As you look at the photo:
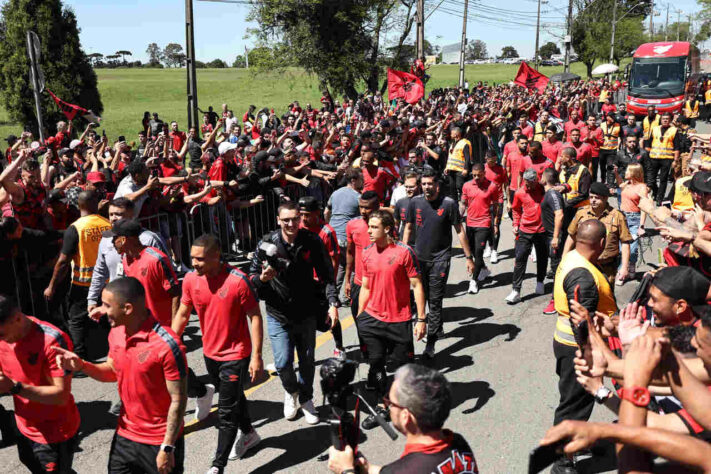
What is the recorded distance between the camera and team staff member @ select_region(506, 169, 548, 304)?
9164 millimetres

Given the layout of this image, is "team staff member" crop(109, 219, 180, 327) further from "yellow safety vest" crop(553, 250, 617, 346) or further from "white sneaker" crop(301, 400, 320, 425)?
"yellow safety vest" crop(553, 250, 617, 346)

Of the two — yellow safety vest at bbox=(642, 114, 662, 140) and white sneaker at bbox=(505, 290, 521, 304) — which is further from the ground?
yellow safety vest at bbox=(642, 114, 662, 140)

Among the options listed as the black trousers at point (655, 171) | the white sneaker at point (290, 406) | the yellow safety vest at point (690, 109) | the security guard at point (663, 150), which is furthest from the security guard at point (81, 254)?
the yellow safety vest at point (690, 109)

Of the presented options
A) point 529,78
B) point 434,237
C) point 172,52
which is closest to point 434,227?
point 434,237

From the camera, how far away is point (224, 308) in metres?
5.00

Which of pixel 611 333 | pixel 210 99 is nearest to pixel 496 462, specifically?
pixel 611 333

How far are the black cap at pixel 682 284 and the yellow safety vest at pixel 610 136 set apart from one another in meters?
12.9

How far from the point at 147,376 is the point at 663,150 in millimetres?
13303

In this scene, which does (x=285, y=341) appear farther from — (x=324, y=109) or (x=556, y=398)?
(x=324, y=109)

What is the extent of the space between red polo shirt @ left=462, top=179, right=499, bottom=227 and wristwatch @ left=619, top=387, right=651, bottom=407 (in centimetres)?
691

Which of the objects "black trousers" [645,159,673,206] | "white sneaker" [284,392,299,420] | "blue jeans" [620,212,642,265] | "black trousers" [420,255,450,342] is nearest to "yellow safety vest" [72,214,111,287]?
"white sneaker" [284,392,299,420]

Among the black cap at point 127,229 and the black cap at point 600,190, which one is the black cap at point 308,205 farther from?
the black cap at point 600,190

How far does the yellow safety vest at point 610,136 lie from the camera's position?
1603 centimetres

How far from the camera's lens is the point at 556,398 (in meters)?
6.26
